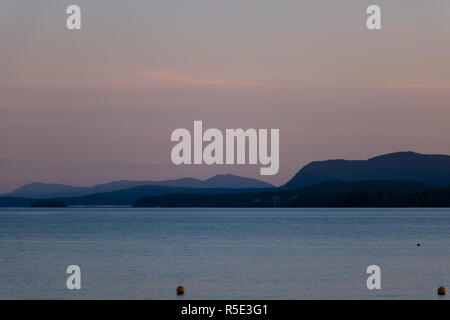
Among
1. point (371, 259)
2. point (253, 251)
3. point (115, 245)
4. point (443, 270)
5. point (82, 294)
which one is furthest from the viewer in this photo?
point (115, 245)

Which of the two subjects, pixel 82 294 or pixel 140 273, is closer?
pixel 82 294

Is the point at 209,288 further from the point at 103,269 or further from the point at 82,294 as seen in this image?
the point at 103,269

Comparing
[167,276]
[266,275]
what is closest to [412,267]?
[266,275]

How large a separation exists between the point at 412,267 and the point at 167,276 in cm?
1803
